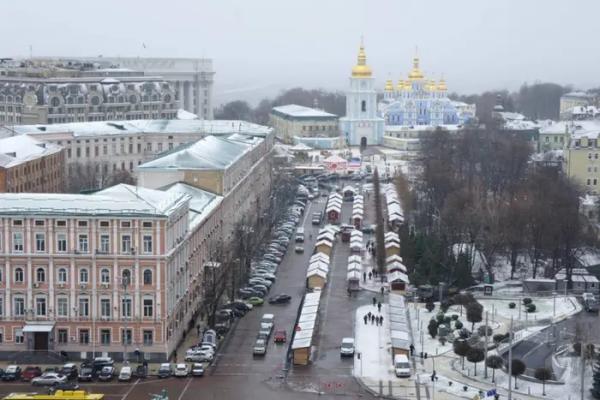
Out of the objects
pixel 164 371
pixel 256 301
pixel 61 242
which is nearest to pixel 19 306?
pixel 61 242

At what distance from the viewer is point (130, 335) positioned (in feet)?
71.7

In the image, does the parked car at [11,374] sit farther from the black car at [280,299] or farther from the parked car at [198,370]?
the black car at [280,299]

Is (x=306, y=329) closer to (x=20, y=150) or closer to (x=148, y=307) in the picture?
(x=148, y=307)

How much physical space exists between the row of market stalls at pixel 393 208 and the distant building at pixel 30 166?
32.3ft

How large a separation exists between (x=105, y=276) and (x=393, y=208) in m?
19.5

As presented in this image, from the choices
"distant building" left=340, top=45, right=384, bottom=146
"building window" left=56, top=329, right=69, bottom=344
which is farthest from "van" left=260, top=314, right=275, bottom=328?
"distant building" left=340, top=45, right=384, bottom=146

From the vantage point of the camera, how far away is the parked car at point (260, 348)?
22.1 meters

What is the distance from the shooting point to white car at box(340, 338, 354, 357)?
2188 centimetres

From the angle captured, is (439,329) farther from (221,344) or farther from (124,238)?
(124,238)

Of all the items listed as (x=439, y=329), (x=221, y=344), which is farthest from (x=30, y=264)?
(x=439, y=329)

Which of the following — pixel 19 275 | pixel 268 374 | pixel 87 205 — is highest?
pixel 87 205

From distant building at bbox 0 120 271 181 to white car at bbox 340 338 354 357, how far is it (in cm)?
2158

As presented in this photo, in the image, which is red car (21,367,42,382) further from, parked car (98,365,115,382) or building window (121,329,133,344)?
building window (121,329,133,344)

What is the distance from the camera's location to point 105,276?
21812 millimetres
